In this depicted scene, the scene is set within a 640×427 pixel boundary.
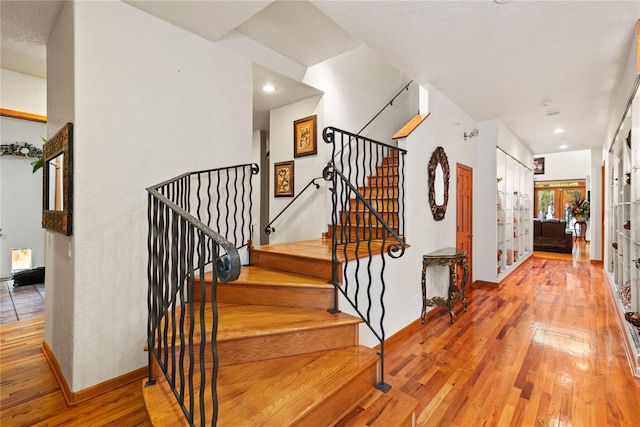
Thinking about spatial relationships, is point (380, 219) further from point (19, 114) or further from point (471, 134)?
point (19, 114)

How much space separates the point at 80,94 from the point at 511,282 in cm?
678

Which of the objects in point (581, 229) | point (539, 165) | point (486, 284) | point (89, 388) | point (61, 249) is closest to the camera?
point (89, 388)

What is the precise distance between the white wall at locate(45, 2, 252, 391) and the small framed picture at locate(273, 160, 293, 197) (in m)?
1.90

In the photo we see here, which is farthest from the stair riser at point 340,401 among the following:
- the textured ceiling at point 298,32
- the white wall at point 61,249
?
the textured ceiling at point 298,32

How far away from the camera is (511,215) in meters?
6.64

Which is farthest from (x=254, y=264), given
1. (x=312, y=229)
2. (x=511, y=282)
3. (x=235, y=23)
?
(x=511, y=282)

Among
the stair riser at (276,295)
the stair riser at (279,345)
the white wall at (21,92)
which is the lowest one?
the stair riser at (279,345)

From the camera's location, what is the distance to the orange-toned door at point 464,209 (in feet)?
15.9

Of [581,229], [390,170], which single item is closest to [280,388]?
[390,170]

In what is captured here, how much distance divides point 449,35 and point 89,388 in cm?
410

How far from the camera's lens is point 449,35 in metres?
2.81

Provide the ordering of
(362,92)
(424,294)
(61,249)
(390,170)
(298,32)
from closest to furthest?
(61,249) → (298,32) → (424,294) → (390,170) → (362,92)

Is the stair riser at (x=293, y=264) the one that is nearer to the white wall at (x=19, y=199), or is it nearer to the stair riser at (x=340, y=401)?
the stair riser at (x=340, y=401)

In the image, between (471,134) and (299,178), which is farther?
(471,134)
